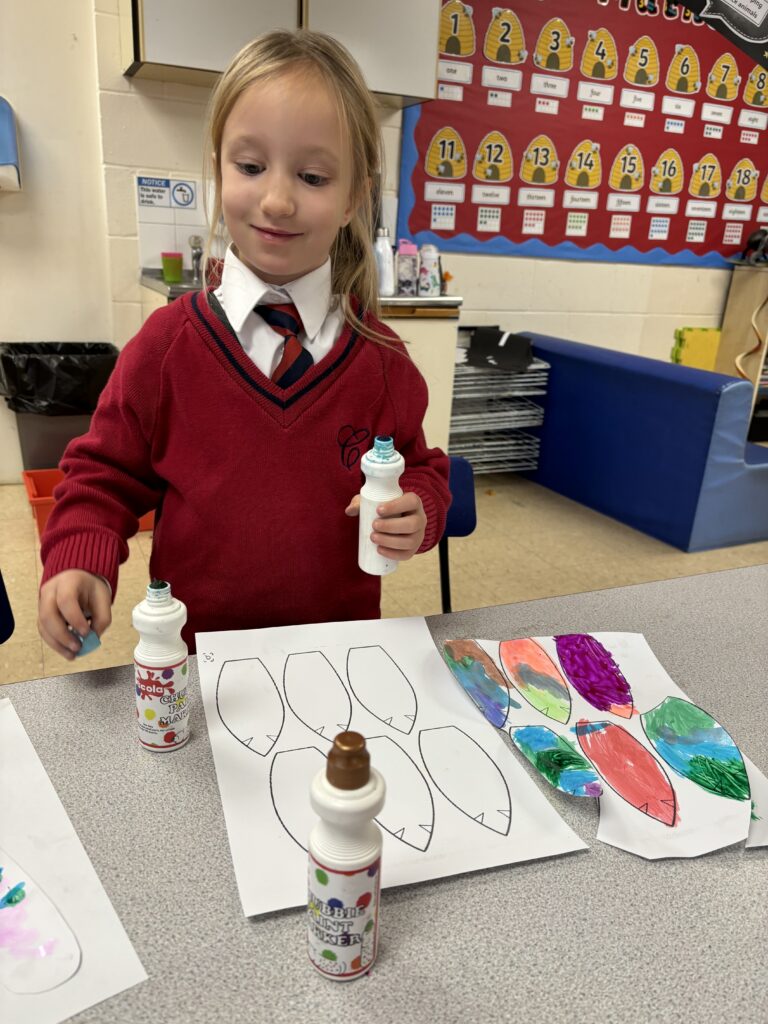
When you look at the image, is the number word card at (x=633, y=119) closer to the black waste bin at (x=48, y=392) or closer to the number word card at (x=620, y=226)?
the number word card at (x=620, y=226)

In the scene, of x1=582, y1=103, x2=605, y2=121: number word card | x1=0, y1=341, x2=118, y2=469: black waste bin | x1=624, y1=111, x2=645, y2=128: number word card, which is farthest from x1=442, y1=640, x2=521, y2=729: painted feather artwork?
x1=624, y1=111, x2=645, y2=128: number word card

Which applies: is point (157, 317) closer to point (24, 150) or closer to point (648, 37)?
point (24, 150)

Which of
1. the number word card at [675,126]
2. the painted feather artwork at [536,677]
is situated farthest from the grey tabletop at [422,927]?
the number word card at [675,126]

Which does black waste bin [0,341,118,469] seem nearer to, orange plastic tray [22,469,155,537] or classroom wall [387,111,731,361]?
orange plastic tray [22,469,155,537]

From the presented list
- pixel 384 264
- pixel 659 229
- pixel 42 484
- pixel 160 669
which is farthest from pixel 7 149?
pixel 659 229

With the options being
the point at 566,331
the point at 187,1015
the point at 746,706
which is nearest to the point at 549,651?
the point at 746,706

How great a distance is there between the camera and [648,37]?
3.20m

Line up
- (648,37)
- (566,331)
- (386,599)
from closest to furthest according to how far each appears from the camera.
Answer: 1. (386,599)
2. (648,37)
3. (566,331)

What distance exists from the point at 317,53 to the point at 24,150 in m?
2.13

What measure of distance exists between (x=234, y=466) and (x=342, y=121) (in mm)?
390

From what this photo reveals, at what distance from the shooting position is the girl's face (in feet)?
2.50

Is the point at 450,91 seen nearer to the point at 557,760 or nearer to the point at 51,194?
the point at 51,194

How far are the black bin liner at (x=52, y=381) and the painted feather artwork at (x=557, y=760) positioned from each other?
84.9 inches

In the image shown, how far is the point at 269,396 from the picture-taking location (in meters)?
0.88
